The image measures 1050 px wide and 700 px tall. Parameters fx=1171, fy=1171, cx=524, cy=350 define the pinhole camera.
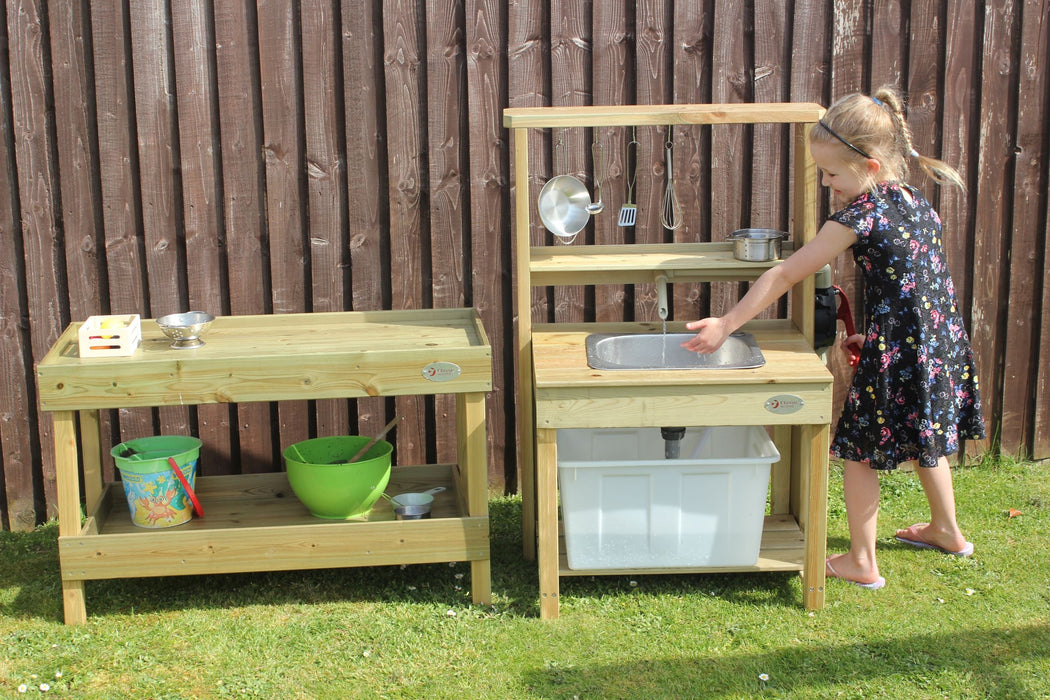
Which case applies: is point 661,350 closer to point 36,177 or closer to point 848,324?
point 848,324

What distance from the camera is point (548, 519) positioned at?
3.70 metres

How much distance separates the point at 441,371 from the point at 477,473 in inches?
15.0

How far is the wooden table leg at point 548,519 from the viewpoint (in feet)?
12.0

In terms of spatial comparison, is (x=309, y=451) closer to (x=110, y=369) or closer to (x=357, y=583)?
(x=357, y=583)

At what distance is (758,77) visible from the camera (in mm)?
4605

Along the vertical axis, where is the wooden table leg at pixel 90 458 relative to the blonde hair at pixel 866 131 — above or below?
below

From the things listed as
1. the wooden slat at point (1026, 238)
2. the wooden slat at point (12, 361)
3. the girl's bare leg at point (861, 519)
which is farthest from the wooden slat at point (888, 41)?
the wooden slat at point (12, 361)

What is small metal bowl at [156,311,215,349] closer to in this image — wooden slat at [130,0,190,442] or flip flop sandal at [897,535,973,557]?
wooden slat at [130,0,190,442]

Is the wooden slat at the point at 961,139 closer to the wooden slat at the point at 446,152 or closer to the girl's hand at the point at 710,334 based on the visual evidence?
the girl's hand at the point at 710,334

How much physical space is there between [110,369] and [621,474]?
1626 mm

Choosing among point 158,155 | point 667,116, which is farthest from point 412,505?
point 158,155

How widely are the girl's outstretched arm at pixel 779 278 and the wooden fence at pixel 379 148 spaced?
1.10m

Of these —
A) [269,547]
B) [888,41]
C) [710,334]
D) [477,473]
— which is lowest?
[269,547]

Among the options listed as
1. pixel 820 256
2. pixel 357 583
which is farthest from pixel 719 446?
pixel 357 583
